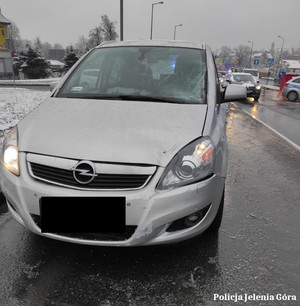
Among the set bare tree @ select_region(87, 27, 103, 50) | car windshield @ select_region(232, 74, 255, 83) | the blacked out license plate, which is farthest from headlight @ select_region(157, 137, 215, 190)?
bare tree @ select_region(87, 27, 103, 50)

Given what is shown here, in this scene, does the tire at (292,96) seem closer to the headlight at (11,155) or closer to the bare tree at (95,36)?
the headlight at (11,155)

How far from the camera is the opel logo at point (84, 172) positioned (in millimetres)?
2248

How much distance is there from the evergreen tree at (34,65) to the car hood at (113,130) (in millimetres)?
47147

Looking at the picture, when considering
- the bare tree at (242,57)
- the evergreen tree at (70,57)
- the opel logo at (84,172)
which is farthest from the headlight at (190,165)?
the bare tree at (242,57)

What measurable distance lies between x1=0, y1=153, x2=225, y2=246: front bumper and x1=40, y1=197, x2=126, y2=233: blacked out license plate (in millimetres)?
37

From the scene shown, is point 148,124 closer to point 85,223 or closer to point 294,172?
point 85,223

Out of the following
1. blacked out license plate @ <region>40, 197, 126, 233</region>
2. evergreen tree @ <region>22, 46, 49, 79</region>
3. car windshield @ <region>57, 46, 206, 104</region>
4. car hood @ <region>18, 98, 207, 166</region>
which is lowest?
evergreen tree @ <region>22, 46, 49, 79</region>

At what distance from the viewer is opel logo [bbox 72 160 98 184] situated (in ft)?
7.38

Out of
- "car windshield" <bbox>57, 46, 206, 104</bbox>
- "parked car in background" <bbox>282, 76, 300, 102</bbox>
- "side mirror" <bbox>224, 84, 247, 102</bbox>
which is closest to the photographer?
"car windshield" <bbox>57, 46, 206, 104</bbox>

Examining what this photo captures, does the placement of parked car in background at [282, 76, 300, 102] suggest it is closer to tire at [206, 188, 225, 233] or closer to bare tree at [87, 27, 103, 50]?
tire at [206, 188, 225, 233]

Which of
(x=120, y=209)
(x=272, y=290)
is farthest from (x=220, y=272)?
(x=120, y=209)

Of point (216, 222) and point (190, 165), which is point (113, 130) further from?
point (216, 222)

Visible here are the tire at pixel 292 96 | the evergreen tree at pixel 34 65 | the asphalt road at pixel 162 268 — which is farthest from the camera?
the evergreen tree at pixel 34 65

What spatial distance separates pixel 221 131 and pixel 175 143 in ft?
2.55
